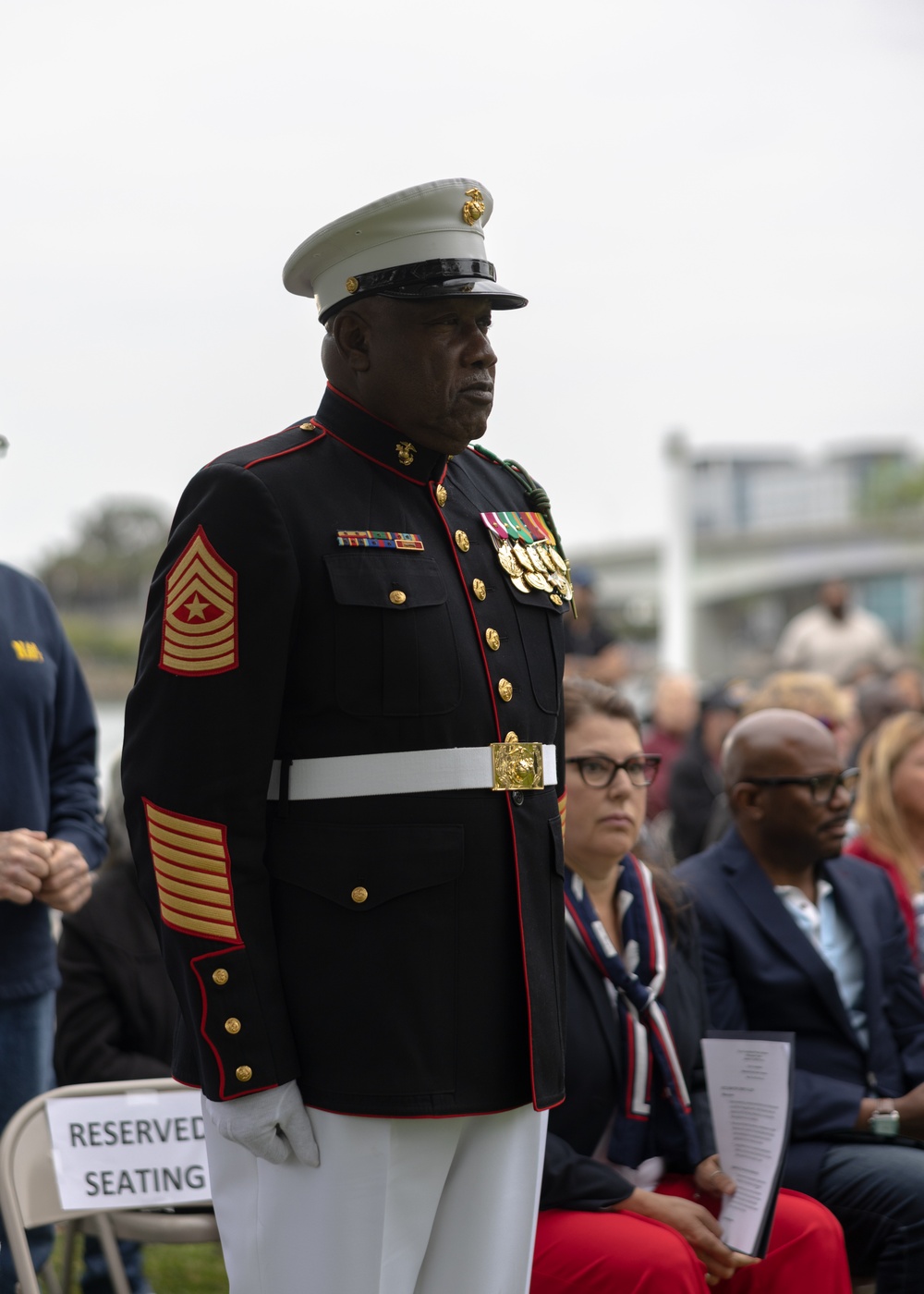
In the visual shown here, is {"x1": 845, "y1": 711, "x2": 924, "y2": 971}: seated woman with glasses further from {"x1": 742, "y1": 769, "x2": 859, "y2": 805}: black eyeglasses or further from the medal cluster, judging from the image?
the medal cluster

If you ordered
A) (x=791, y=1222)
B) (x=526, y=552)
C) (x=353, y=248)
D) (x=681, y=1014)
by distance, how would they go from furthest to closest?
(x=681, y=1014)
(x=791, y=1222)
(x=526, y=552)
(x=353, y=248)

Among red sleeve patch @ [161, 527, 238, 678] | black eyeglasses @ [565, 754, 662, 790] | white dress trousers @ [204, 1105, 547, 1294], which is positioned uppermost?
red sleeve patch @ [161, 527, 238, 678]

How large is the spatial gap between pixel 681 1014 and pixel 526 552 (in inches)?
46.8

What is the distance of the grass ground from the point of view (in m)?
4.11

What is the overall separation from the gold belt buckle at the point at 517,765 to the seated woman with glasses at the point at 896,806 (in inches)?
95.8

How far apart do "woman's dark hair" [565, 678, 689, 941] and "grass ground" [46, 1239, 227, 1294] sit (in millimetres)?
1798

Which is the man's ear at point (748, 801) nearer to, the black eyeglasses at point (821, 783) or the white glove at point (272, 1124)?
the black eyeglasses at point (821, 783)

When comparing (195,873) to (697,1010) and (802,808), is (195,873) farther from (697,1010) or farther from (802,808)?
(802,808)

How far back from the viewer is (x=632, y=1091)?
285 centimetres

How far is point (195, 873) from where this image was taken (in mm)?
1959

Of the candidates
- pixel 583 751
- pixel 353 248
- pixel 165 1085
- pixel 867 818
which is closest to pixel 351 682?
pixel 353 248

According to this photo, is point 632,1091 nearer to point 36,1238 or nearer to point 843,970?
point 843,970

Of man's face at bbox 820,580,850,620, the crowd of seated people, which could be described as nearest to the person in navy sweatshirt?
the crowd of seated people

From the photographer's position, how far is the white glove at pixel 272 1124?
6.35 feet
